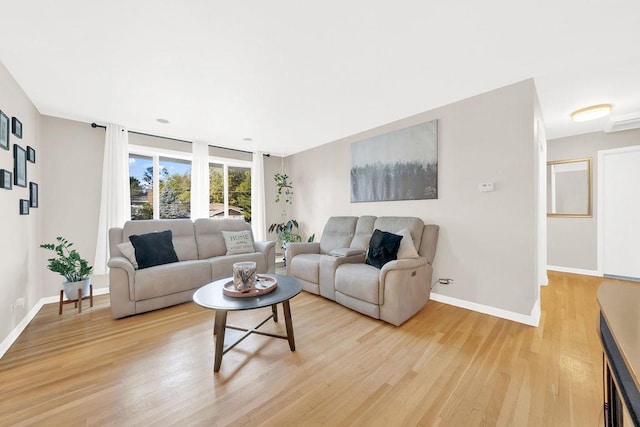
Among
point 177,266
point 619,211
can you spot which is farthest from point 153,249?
point 619,211

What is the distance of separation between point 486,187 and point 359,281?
170 cm

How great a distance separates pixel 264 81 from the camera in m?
2.44

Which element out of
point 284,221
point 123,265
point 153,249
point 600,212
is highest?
point 600,212

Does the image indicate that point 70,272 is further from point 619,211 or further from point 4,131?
point 619,211

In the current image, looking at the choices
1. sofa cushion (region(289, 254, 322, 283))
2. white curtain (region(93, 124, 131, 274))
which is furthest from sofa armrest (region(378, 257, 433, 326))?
white curtain (region(93, 124, 131, 274))

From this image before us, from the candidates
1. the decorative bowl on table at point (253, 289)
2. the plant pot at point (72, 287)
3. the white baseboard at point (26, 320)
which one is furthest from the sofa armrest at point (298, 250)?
the white baseboard at point (26, 320)

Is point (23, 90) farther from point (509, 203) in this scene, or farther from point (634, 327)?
point (509, 203)

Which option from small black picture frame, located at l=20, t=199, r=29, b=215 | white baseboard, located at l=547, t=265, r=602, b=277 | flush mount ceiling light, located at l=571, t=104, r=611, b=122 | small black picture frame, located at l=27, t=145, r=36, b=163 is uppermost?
flush mount ceiling light, located at l=571, t=104, r=611, b=122

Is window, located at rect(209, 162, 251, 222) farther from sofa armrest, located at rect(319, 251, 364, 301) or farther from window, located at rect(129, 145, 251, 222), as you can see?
sofa armrest, located at rect(319, 251, 364, 301)

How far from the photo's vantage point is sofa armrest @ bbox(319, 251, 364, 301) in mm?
2955

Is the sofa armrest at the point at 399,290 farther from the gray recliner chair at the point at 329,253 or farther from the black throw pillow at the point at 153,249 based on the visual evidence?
the black throw pillow at the point at 153,249

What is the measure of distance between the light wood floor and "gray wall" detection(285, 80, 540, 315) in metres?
0.40

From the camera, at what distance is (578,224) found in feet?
13.3

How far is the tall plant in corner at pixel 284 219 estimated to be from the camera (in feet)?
16.7
